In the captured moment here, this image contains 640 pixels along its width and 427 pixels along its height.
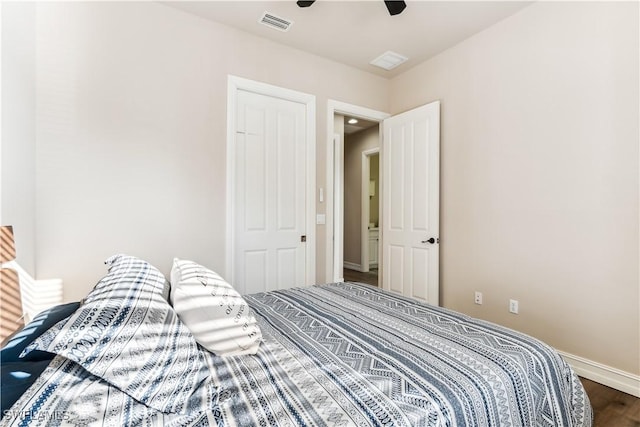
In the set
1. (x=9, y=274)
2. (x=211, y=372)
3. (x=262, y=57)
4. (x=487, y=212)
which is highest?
(x=262, y=57)

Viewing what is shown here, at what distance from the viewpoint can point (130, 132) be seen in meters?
2.46

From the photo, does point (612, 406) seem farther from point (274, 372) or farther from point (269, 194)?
point (269, 194)

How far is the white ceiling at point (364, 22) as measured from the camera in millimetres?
2615

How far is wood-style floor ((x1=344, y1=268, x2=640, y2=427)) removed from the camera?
1783 millimetres

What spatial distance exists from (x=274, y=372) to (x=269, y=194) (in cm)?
224

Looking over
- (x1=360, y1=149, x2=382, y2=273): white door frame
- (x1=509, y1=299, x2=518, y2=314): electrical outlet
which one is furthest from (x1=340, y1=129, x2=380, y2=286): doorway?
(x1=509, y1=299, x2=518, y2=314): electrical outlet

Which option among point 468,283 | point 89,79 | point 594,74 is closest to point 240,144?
point 89,79

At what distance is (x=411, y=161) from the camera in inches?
138

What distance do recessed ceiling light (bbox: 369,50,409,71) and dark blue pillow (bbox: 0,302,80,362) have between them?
11.2ft

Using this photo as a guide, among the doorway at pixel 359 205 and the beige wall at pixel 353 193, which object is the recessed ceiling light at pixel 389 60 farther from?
the beige wall at pixel 353 193

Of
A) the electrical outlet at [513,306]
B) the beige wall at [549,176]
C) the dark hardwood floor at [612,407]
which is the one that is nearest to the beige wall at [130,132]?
the beige wall at [549,176]

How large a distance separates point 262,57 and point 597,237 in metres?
3.15

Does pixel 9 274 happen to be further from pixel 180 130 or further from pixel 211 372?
pixel 180 130

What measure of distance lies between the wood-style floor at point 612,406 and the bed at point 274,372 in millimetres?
820
